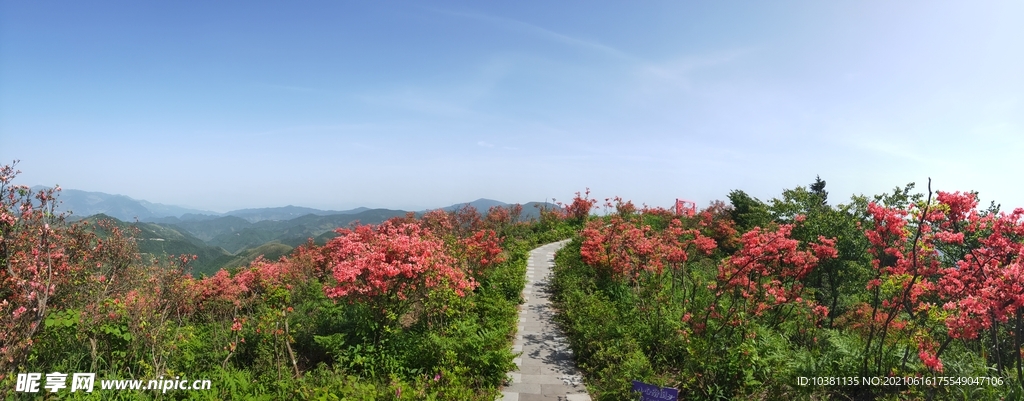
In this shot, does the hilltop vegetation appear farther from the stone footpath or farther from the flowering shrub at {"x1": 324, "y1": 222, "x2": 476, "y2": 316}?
the stone footpath

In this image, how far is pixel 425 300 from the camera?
6.52m

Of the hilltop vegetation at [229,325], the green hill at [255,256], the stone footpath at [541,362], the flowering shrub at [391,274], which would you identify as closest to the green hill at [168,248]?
the hilltop vegetation at [229,325]

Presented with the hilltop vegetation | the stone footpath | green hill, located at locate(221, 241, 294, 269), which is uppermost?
the hilltop vegetation

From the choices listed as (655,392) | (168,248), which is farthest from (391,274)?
(168,248)

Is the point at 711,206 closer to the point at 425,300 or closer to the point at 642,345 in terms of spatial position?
the point at 642,345

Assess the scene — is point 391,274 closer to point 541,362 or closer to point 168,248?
point 541,362

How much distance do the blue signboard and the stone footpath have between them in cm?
95

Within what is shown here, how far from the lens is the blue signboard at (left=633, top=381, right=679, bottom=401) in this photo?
4.27 m

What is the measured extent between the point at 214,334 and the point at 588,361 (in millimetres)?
5445

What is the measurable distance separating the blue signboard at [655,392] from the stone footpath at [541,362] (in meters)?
0.95

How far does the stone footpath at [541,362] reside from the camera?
5.29 m

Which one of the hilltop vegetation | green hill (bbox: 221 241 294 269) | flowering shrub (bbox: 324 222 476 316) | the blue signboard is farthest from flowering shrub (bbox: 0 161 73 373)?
the blue signboard

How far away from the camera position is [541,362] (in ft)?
20.5

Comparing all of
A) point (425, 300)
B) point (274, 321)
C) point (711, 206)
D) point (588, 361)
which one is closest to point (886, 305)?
point (588, 361)
